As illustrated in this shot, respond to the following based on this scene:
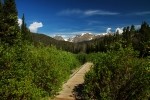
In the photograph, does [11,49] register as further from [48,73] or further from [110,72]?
[110,72]

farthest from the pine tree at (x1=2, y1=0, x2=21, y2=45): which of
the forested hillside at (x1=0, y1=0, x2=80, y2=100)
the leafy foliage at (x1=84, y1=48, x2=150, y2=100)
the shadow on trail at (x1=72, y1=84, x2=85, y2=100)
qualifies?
the leafy foliage at (x1=84, y1=48, x2=150, y2=100)

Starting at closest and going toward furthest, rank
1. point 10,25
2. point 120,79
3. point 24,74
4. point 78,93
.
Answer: point 24,74 → point 120,79 → point 78,93 → point 10,25

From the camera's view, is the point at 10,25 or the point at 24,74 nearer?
the point at 24,74

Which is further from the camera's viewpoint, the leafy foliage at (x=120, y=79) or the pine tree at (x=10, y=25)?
the pine tree at (x=10, y=25)

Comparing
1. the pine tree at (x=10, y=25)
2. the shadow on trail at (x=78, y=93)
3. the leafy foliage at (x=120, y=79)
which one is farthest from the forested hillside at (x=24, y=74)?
the pine tree at (x=10, y=25)

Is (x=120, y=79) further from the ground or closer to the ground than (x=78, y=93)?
further from the ground

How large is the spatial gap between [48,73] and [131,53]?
428 cm

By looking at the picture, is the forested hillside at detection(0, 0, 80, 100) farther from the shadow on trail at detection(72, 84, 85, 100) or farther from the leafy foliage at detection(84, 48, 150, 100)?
the leafy foliage at detection(84, 48, 150, 100)

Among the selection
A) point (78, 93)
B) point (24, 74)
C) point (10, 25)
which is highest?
point (10, 25)

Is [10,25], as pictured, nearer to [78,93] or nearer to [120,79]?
[78,93]

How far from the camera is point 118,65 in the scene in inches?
391

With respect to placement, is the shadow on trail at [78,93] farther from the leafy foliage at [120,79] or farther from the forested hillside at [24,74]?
the leafy foliage at [120,79]

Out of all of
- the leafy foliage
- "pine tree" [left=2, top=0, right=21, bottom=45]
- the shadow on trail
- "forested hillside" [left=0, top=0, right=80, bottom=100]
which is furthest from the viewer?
"pine tree" [left=2, top=0, right=21, bottom=45]

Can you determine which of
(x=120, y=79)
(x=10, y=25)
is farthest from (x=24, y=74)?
(x=10, y=25)
